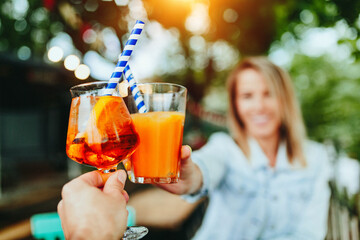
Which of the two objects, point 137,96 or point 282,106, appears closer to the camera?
point 137,96

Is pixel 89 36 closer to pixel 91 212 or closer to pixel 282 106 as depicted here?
pixel 282 106

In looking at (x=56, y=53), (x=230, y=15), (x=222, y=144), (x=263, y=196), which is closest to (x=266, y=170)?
(x=263, y=196)

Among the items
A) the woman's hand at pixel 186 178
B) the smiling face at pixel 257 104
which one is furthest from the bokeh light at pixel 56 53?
the woman's hand at pixel 186 178

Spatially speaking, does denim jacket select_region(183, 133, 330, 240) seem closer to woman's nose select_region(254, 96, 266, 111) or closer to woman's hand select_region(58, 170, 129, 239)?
woman's nose select_region(254, 96, 266, 111)

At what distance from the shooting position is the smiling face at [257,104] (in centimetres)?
228

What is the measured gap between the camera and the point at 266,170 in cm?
228

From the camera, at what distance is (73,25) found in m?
3.34

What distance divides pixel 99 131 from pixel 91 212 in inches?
12.2

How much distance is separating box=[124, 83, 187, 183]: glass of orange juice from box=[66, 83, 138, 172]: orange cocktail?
9 cm

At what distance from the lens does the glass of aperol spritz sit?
3.50ft

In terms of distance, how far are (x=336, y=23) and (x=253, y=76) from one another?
639 mm

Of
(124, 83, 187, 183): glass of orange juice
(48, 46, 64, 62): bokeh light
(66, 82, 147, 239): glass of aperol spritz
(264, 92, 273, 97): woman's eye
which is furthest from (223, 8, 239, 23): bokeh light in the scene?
(48, 46, 64, 62): bokeh light

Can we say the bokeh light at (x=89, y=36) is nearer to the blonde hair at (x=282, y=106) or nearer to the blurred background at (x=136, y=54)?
the blurred background at (x=136, y=54)

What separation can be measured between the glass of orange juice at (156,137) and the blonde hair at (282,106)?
124 cm
